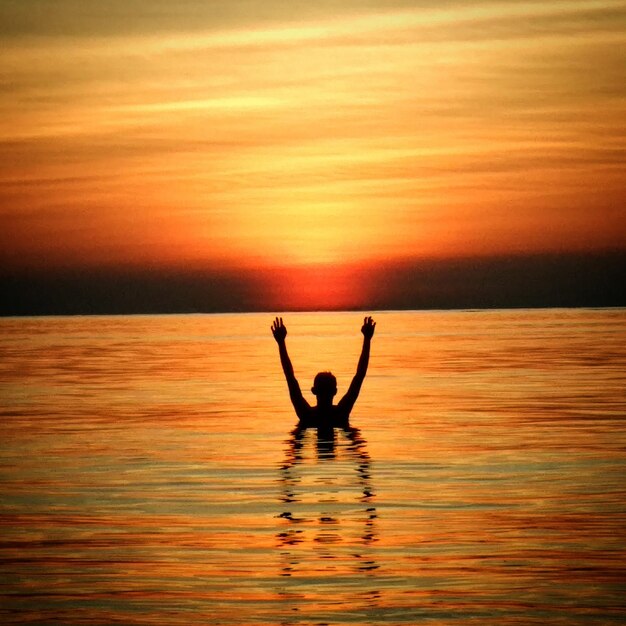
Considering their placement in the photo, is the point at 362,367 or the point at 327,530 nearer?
the point at 327,530

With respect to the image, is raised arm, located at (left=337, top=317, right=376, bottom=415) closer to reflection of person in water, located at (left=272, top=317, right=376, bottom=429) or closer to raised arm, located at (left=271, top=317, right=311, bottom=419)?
reflection of person in water, located at (left=272, top=317, right=376, bottom=429)

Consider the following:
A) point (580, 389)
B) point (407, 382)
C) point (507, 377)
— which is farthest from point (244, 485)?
point (507, 377)

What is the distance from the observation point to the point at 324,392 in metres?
18.2

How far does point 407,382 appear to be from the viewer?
37.1 m

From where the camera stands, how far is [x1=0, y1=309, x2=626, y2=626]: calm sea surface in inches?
375

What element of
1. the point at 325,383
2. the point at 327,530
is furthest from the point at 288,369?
the point at 327,530

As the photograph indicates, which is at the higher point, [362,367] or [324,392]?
[362,367]

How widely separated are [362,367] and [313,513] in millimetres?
5034

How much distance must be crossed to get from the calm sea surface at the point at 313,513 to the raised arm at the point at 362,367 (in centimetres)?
97

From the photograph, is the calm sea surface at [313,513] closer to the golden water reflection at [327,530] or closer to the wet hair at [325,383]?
the golden water reflection at [327,530]

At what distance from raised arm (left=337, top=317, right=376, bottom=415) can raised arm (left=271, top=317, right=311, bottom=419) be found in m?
0.69

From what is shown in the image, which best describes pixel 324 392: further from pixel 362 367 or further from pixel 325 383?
pixel 362 367

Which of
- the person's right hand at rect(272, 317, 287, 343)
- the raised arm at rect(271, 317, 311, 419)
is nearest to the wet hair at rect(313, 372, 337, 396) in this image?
the raised arm at rect(271, 317, 311, 419)

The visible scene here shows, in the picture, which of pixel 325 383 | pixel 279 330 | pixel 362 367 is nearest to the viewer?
pixel 279 330
